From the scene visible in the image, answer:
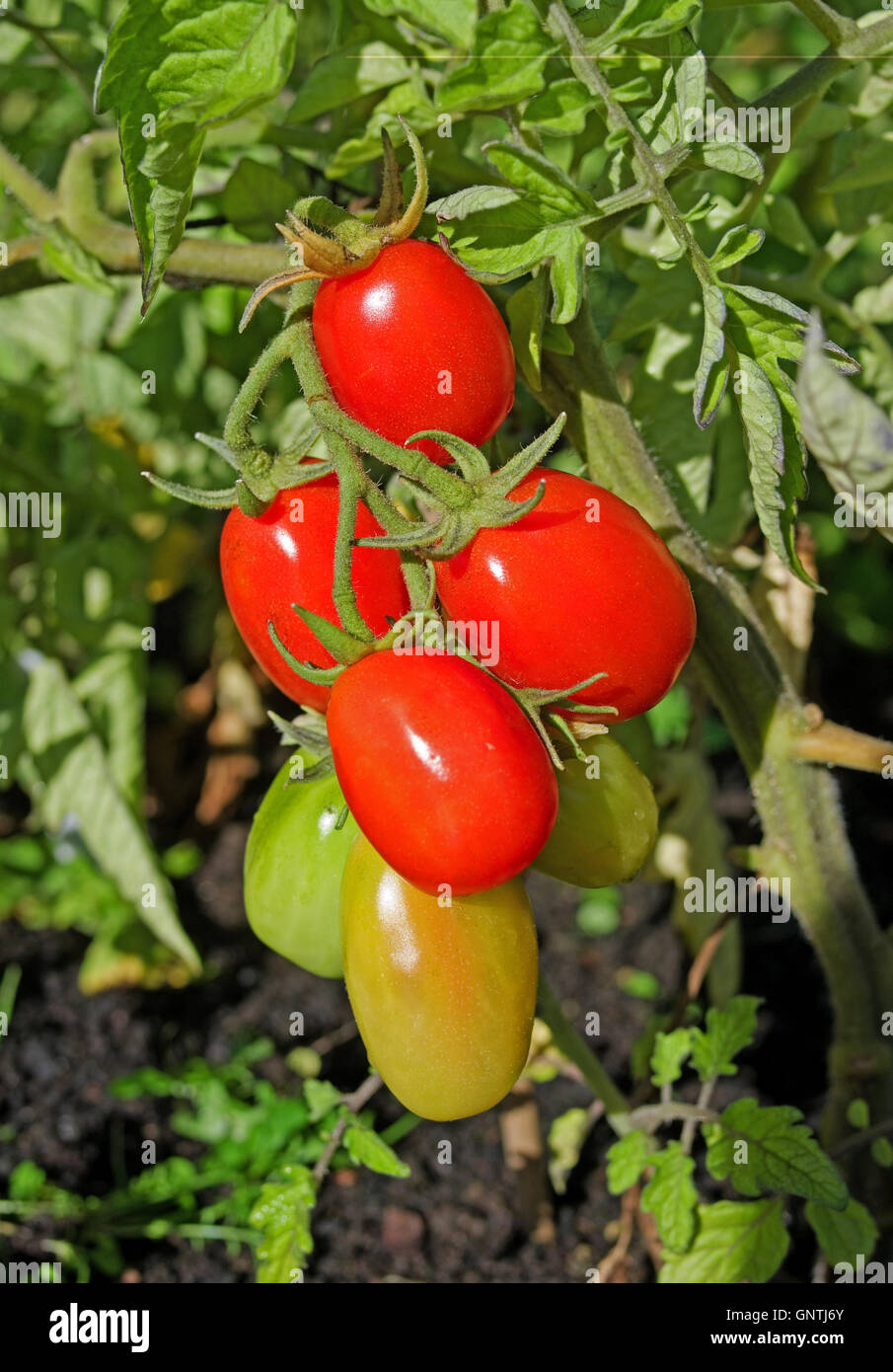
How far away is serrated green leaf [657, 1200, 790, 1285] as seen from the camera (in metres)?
0.89

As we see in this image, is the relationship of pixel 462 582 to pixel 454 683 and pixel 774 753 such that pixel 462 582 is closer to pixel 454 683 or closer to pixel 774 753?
pixel 454 683

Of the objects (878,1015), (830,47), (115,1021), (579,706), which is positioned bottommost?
(115,1021)

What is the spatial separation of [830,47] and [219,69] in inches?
13.2

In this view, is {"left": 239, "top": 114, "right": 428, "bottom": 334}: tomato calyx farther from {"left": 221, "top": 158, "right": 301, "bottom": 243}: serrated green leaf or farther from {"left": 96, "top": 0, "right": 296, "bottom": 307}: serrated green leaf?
{"left": 221, "top": 158, "right": 301, "bottom": 243}: serrated green leaf

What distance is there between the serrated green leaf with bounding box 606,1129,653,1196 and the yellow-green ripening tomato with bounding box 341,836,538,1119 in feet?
0.89

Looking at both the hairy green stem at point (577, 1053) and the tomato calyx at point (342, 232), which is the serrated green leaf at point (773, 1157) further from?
the tomato calyx at point (342, 232)

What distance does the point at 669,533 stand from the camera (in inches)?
30.3

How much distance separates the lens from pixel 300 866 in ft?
2.39

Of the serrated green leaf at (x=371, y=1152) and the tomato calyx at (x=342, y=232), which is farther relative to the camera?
the serrated green leaf at (x=371, y=1152)

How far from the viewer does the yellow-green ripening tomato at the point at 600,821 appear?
660mm

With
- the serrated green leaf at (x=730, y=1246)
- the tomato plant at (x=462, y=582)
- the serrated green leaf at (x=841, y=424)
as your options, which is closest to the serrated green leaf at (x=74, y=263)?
the tomato plant at (x=462, y=582)

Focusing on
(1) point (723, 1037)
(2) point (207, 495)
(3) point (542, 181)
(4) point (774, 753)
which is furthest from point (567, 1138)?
(3) point (542, 181)

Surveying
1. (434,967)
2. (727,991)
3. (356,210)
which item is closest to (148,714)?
(727,991)
